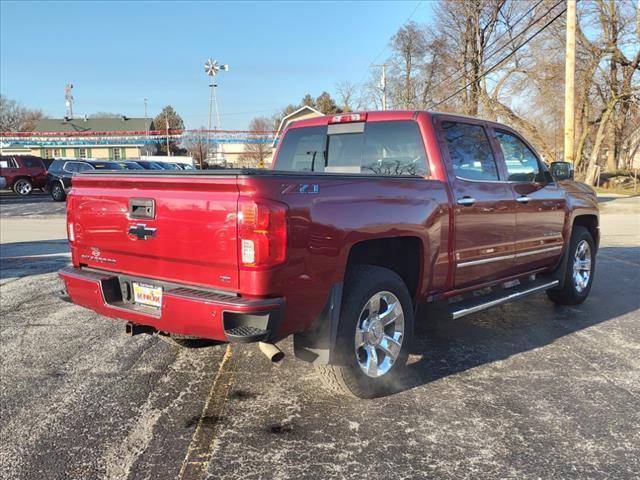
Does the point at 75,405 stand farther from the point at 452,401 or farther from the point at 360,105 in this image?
the point at 360,105

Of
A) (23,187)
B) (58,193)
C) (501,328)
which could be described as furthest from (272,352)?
(23,187)

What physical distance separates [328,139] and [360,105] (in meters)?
46.6

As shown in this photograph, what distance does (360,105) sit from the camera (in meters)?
50.2

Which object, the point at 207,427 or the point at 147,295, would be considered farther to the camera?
the point at 147,295

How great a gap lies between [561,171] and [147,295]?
4453 mm

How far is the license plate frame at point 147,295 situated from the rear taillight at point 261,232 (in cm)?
74

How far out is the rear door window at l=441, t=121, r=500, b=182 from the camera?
4.59 m

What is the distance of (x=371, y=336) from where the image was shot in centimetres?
384

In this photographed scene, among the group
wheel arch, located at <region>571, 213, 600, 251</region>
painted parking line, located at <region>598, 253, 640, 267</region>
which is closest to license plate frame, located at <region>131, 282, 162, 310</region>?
wheel arch, located at <region>571, 213, 600, 251</region>

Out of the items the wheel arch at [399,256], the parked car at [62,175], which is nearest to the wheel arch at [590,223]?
the wheel arch at [399,256]

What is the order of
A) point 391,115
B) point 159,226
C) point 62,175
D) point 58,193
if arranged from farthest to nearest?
point 62,175 → point 58,193 → point 391,115 → point 159,226

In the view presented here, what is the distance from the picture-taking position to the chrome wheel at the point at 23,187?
26609 mm

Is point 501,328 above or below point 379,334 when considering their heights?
below

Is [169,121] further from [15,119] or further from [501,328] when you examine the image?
[501,328]
